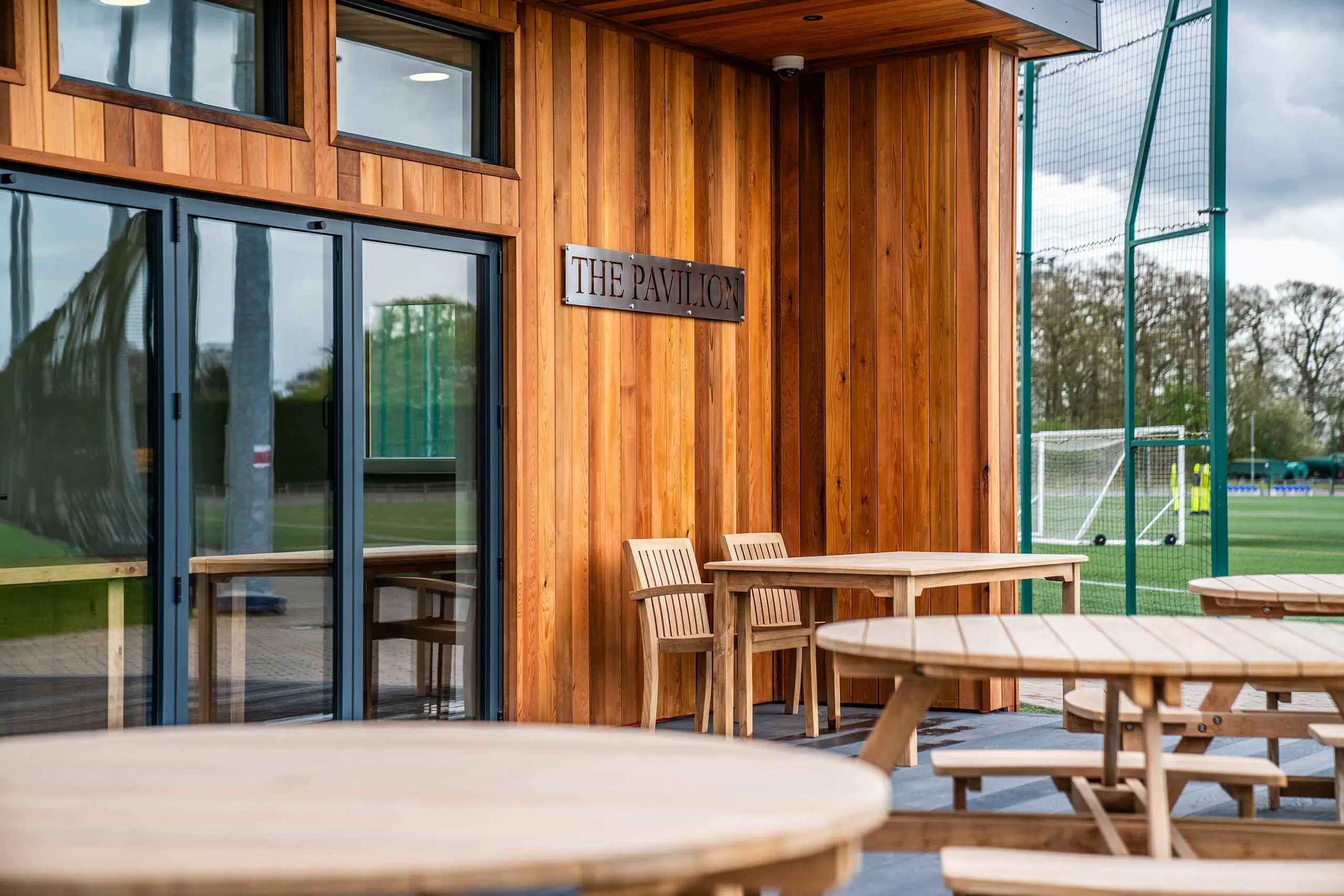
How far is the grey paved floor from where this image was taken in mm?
3846

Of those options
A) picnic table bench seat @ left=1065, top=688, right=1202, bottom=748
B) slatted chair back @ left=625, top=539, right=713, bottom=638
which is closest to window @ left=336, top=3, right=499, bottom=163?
slatted chair back @ left=625, top=539, right=713, bottom=638

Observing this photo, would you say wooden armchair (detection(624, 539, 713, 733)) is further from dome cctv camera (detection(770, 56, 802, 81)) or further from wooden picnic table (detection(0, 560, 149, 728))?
dome cctv camera (detection(770, 56, 802, 81))

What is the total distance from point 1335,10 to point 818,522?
2136 cm

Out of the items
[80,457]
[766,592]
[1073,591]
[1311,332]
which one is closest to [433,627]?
[80,457]

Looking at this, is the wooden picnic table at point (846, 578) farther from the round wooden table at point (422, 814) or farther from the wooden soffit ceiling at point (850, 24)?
the round wooden table at point (422, 814)

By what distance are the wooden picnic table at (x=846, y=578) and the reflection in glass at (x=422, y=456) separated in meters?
1.00

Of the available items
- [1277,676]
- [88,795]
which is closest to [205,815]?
[88,795]

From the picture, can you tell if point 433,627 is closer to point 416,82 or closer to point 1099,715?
point 416,82

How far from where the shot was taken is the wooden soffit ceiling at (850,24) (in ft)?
19.8

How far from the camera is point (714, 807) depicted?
58.5 inches

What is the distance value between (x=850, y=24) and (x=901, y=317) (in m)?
1.39

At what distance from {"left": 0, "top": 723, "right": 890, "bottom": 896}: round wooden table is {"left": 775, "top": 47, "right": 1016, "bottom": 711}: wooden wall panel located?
4901 millimetres

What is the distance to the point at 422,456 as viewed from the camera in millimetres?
5473

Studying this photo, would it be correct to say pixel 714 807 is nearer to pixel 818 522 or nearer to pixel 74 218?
pixel 74 218
